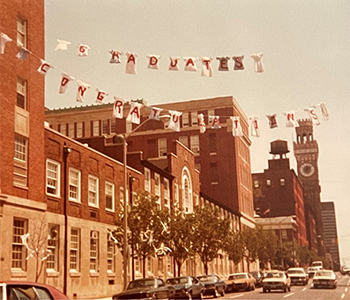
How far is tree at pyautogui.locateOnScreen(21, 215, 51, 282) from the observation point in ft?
90.7

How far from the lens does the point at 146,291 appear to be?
24516 mm

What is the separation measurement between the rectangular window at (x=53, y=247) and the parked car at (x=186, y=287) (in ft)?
20.9

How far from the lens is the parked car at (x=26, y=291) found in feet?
33.2

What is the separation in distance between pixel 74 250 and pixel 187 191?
27155 mm

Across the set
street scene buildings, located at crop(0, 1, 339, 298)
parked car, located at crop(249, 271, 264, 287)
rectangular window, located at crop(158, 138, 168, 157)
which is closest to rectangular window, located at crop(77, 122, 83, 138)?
rectangular window, located at crop(158, 138, 168, 157)

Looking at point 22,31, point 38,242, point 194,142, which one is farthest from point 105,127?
point 38,242

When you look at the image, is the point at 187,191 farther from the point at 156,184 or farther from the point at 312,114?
the point at 312,114

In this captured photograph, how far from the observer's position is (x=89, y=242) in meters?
34.9

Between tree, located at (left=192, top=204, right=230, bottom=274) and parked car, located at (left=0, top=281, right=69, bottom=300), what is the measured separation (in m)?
35.7

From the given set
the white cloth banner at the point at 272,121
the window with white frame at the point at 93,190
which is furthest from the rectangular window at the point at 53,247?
the white cloth banner at the point at 272,121

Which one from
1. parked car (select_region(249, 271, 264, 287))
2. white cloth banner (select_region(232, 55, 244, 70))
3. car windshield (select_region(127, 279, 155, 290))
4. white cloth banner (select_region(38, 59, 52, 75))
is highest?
white cloth banner (select_region(232, 55, 244, 70))

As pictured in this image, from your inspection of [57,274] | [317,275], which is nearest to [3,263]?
[57,274]

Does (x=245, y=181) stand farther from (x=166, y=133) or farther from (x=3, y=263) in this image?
(x=3, y=263)

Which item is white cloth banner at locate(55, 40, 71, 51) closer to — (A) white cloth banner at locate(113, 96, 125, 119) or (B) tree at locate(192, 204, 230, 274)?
(A) white cloth banner at locate(113, 96, 125, 119)
